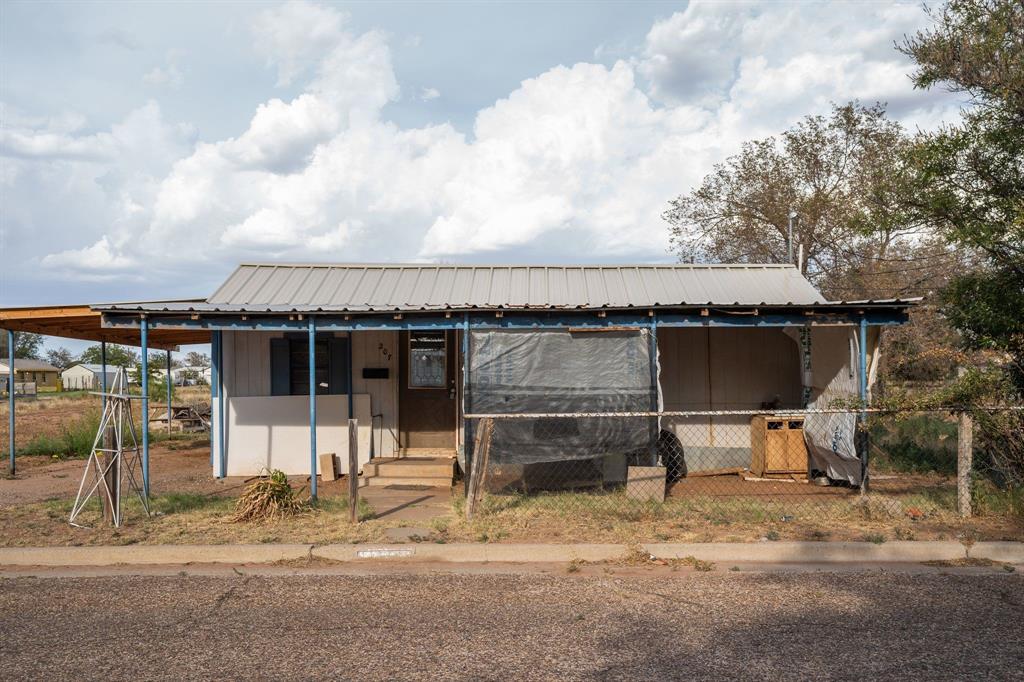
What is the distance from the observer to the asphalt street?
443cm

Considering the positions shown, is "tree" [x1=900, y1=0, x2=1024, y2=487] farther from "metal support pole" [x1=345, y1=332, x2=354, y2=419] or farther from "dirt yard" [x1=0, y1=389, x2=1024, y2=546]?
"metal support pole" [x1=345, y1=332, x2=354, y2=419]

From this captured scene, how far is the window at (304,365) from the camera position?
471 inches

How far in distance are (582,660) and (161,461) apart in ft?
40.1

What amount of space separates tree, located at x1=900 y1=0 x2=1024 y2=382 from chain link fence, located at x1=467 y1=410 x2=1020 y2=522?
1.34 metres

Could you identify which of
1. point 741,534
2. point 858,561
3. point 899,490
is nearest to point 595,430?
point 741,534

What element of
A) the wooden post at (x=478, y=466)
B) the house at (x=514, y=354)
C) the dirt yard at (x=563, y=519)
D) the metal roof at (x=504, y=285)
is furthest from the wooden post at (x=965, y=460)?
the wooden post at (x=478, y=466)

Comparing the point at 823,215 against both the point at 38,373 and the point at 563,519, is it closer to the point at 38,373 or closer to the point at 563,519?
the point at 563,519

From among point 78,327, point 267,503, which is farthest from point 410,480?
point 78,327

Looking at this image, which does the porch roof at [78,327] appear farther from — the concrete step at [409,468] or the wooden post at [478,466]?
the wooden post at [478,466]

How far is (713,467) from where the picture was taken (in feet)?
38.2

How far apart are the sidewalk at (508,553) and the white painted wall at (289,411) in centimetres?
459

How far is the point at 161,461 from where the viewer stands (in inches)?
573

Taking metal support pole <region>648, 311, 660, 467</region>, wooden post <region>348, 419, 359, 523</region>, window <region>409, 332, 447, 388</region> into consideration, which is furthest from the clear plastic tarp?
window <region>409, 332, 447, 388</region>

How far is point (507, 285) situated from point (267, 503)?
18.5 feet
